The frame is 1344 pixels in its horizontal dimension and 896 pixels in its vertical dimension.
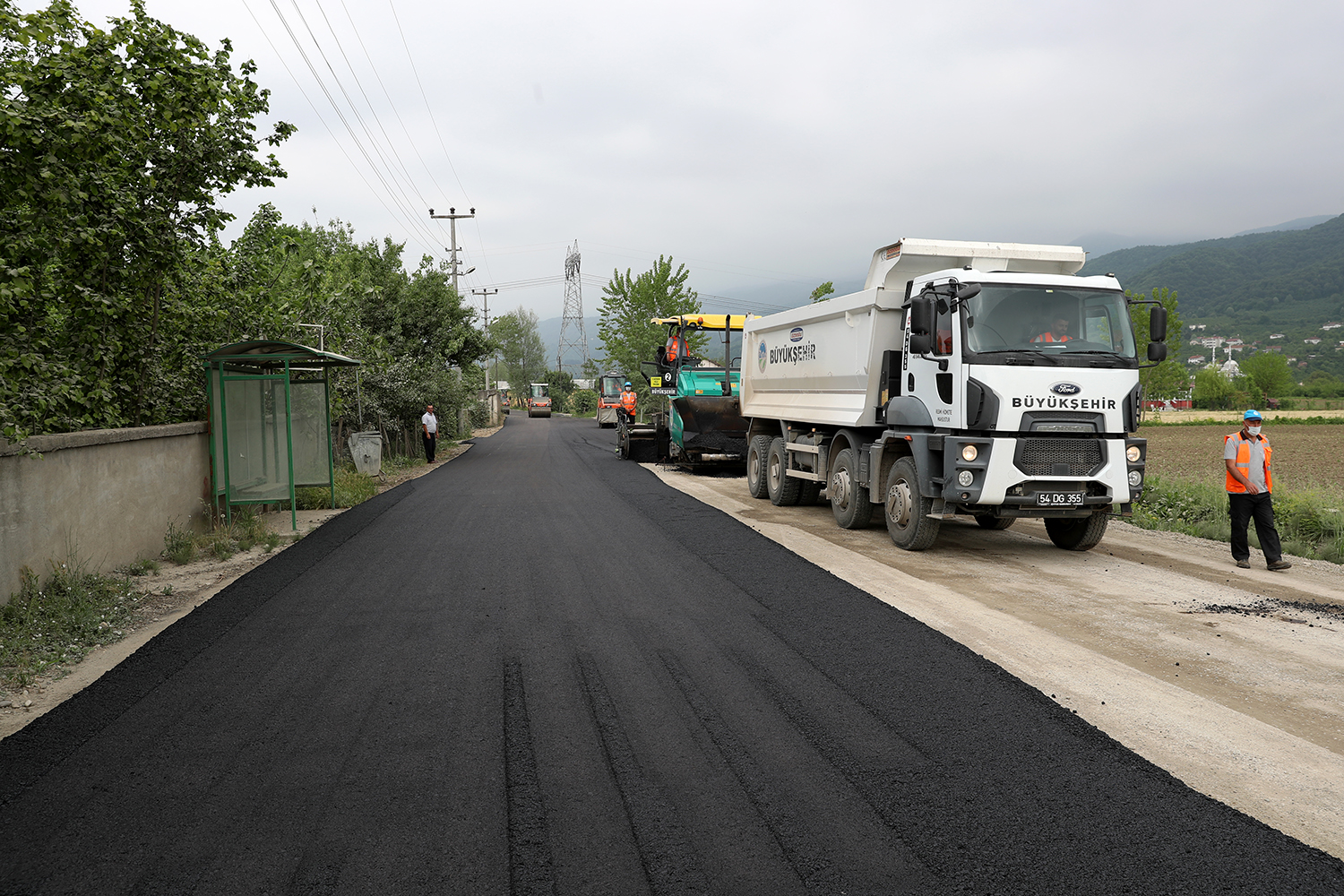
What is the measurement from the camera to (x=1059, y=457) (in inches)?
356

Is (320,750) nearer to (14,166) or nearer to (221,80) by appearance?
(14,166)

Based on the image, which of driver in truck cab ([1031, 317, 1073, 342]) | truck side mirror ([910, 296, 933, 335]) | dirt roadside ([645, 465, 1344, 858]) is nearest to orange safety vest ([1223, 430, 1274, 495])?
dirt roadside ([645, 465, 1344, 858])

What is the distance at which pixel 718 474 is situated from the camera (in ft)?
66.6

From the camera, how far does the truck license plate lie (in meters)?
9.05

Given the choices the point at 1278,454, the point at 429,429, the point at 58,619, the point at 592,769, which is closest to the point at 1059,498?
the point at 592,769

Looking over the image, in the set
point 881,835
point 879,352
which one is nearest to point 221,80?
point 879,352

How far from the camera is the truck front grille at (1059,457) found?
353 inches

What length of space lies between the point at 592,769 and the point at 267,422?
1010cm

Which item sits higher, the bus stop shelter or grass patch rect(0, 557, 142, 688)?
the bus stop shelter

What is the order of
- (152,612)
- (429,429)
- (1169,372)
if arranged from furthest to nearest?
(1169,372) → (429,429) → (152,612)

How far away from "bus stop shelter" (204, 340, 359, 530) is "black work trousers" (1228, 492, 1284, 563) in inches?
421

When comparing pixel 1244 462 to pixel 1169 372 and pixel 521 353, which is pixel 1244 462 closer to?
pixel 1169 372

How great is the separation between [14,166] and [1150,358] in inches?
412

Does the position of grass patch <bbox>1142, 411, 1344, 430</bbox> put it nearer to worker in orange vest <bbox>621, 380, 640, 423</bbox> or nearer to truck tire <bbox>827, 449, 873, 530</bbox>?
worker in orange vest <bbox>621, 380, 640, 423</bbox>
